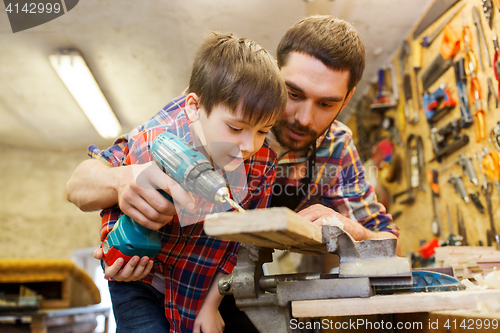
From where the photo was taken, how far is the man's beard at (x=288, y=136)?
4.72 ft

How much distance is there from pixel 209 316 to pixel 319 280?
528 millimetres

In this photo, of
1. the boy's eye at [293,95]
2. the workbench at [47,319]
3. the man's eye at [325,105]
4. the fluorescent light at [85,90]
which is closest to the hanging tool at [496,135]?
the man's eye at [325,105]

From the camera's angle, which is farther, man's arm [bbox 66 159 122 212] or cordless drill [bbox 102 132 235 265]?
man's arm [bbox 66 159 122 212]

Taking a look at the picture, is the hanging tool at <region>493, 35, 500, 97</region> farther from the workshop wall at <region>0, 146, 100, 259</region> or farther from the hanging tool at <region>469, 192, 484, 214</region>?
the workshop wall at <region>0, 146, 100, 259</region>

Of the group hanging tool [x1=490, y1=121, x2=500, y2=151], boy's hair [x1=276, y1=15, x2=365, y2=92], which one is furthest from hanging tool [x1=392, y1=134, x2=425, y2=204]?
boy's hair [x1=276, y1=15, x2=365, y2=92]

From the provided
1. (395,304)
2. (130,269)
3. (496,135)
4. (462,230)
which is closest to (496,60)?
(496,135)

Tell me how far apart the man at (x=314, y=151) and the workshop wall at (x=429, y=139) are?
42.3 inches

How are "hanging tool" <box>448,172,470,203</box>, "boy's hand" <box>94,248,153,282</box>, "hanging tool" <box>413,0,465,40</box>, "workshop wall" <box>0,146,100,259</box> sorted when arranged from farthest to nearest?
"workshop wall" <box>0,146,100,259</box>, "hanging tool" <box>413,0,465,40</box>, "hanging tool" <box>448,172,470,203</box>, "boy's hand" <box>94,248,153,282</box>

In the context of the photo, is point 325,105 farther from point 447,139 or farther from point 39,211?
point 39,211

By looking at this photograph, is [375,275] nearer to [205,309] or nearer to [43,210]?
[205,309]

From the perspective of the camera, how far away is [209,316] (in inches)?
46.3

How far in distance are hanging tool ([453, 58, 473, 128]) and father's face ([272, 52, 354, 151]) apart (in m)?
1.32

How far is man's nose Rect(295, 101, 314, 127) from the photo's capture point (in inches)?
55.6

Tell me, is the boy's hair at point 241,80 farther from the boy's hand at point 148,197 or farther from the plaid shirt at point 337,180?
the plaid shirt at point 337,180
